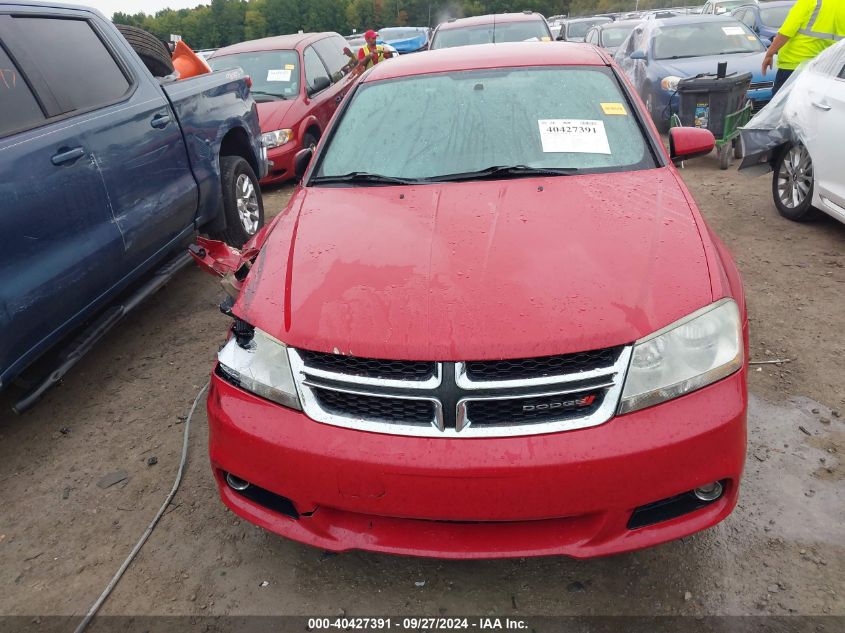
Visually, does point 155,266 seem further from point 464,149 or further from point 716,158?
point 716,158

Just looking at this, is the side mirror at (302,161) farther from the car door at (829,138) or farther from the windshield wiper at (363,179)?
the car door at (829,138)

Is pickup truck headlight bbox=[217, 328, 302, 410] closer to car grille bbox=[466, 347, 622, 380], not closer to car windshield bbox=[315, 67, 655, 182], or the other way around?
car grille bbox=[466, 347, 622, 380]

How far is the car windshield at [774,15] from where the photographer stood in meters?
11.9

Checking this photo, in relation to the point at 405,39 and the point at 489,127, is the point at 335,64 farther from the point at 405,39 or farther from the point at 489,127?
the point at 405,39

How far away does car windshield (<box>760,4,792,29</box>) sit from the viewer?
11938 millimetres

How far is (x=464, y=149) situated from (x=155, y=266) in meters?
2.29

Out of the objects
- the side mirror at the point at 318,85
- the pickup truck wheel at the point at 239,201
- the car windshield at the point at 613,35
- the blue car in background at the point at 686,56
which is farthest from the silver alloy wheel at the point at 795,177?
the car windshield at the point at 613,35

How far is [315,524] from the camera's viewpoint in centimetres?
186

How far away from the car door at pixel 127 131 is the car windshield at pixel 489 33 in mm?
6015

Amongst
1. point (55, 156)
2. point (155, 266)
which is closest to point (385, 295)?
point (55, 156)

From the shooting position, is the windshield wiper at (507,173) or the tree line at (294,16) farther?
Answer: the tree line at (294,16)

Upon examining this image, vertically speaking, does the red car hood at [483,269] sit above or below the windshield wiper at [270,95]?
above

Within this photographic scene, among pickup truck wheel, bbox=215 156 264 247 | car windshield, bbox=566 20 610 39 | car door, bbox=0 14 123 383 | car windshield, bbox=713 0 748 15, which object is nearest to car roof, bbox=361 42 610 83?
car door, bbox=0 14 123 383

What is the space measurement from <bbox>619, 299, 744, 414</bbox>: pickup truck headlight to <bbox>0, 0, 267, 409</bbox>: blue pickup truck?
241 centimetres
